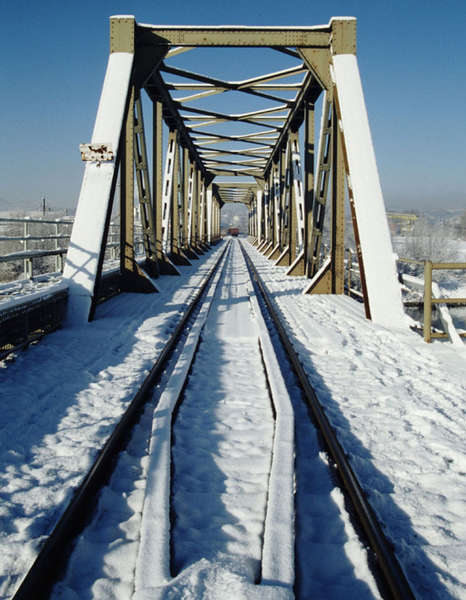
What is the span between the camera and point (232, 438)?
133 inches

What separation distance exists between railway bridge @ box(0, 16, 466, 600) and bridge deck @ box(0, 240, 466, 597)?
2 cm

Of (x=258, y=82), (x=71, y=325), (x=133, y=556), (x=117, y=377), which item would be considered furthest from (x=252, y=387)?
(x=258, y=82)

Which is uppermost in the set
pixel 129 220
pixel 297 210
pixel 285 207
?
pixel 285 207

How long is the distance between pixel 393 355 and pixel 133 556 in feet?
15.0

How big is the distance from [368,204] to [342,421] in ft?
18.3

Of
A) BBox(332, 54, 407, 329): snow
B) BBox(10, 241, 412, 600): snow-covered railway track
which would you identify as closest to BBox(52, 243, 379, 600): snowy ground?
BBox(10, 241, 412, 600): snow-covered railway track

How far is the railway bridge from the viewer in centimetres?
205

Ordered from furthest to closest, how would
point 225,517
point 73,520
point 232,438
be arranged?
point 232,438 < point 225,517 < point 73,520

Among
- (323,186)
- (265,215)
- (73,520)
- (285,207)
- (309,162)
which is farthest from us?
(265,215)

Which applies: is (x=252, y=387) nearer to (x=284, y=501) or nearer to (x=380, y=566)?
(x=284, y=501)

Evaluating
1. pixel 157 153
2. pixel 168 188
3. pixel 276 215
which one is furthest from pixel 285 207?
pixel 157 153

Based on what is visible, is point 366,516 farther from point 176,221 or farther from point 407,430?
point 176,221

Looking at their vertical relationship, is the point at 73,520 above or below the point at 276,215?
below

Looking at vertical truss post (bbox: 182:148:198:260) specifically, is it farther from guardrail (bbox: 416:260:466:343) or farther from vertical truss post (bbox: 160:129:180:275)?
guardrail (bbox: 416:260:466:343)
